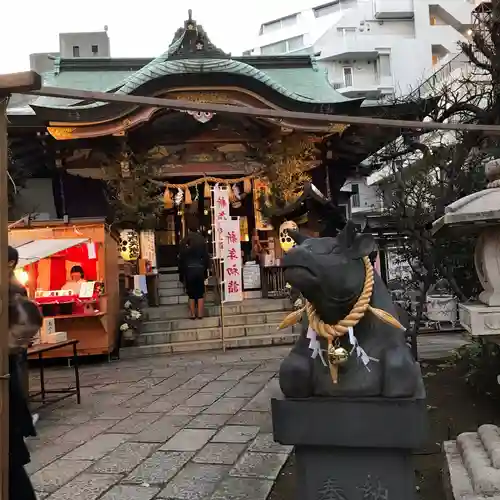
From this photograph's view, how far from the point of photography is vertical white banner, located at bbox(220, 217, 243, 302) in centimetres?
1128

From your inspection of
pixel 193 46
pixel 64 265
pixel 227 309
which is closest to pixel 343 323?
pixel 64 265

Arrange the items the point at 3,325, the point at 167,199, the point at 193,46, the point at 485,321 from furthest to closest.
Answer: the point at 167,199, the point at 193,46, the point at 485,321, the point at 3,325

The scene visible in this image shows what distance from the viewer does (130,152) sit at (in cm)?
1412

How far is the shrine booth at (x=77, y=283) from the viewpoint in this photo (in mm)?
10227

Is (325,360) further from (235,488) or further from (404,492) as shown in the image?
(235,488)

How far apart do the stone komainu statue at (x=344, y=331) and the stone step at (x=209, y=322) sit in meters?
9.57

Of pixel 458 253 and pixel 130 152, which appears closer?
pixel 458 253

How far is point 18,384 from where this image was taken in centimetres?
289

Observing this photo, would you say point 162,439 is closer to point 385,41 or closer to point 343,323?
point 343,323

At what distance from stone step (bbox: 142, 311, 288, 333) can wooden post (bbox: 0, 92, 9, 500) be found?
9.83 meters

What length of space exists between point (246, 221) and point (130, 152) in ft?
18.2

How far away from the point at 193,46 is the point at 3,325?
1296cm

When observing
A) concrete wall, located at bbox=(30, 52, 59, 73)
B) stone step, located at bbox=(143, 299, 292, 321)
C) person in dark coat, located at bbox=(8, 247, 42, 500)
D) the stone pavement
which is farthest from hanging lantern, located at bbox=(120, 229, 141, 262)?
concrete wall, located at bbox=(30, 52, 59, 73)

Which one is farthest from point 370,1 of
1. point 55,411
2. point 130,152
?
point 55,411
